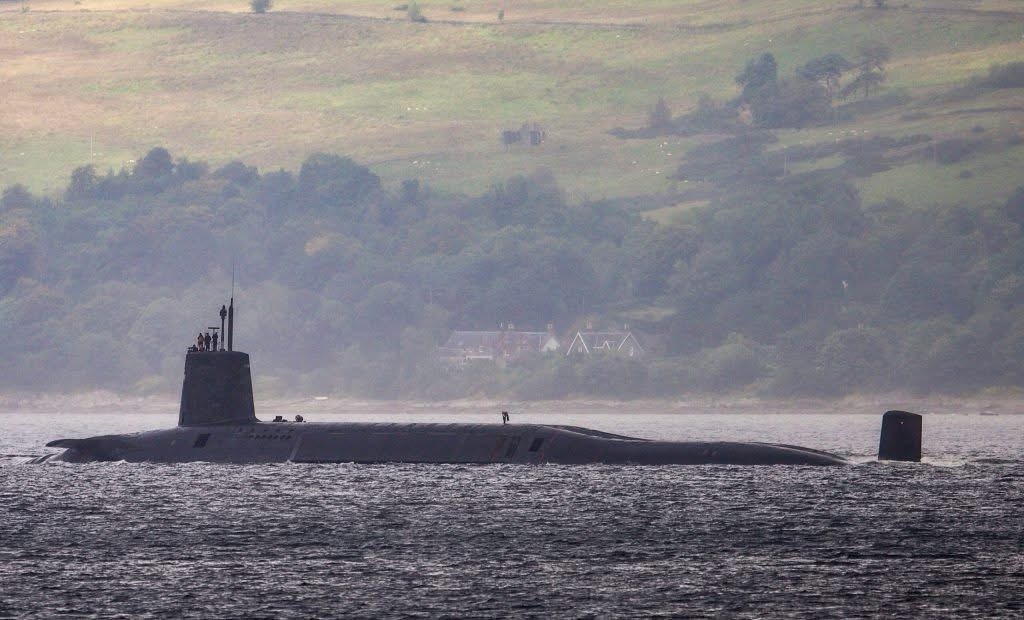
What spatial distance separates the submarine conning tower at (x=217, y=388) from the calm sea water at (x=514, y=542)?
1.99 meters

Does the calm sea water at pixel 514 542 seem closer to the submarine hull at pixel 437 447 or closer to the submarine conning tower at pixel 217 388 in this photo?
the submarine hull at pixel 437 447

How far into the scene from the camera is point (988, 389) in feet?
582

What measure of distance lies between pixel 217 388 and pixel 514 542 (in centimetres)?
1921

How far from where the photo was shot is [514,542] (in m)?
40.2

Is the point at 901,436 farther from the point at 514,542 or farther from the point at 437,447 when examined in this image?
the point at 514,542

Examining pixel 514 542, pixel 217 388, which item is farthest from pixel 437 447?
pixel 514 542

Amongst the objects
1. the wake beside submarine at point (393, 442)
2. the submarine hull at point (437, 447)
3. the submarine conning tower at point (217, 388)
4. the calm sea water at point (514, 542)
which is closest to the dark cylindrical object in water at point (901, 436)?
the wake beside submarine at point (393, 442)

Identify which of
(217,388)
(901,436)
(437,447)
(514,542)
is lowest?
(514,542)

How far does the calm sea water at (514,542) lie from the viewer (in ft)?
104

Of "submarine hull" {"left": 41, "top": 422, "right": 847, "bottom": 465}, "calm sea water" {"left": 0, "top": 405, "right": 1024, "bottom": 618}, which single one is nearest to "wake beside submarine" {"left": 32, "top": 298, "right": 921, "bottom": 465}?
"submarine hull" {"left": 41, "top": 422, "right": 847, "bottom": 465}

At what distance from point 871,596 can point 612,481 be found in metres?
23.9

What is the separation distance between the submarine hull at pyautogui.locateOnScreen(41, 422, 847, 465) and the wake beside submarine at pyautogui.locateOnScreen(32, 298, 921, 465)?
3 cm

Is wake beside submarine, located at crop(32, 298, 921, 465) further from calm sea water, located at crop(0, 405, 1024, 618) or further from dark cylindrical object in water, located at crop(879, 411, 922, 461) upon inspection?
calm sea water, located at crop(0, 405, 1024, 618)

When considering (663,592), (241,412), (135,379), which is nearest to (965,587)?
(663,592)
